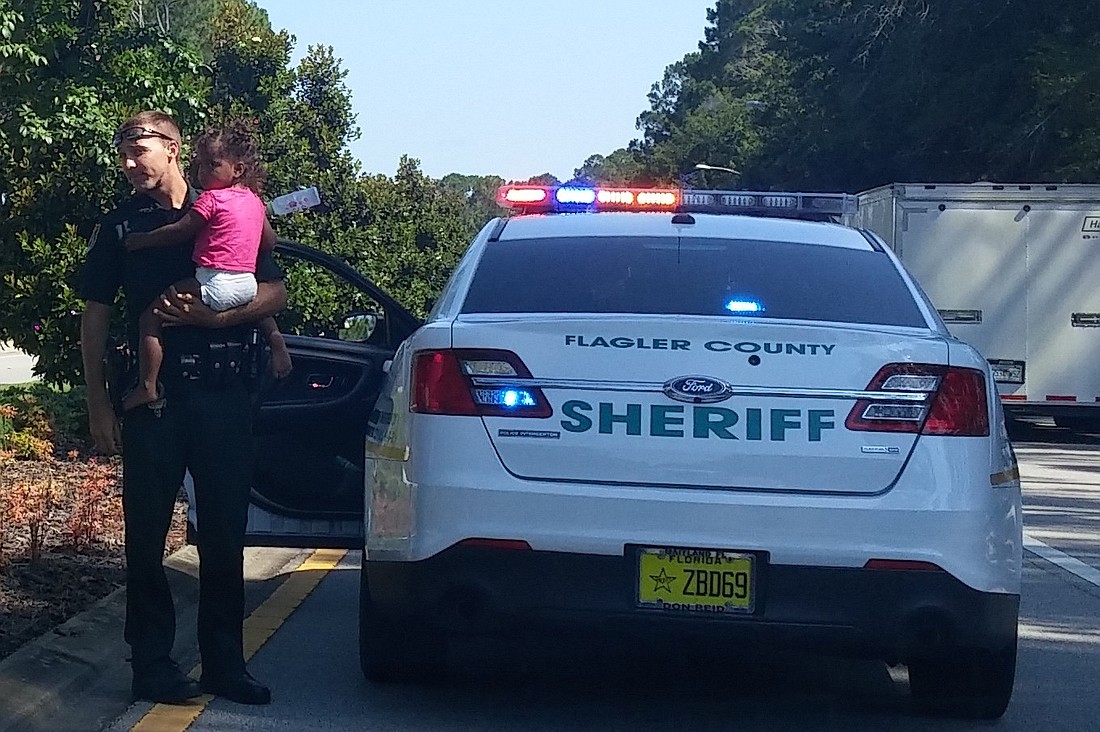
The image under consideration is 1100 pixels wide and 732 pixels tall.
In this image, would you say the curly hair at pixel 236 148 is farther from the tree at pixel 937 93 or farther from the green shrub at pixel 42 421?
the tree at pixel 937 93

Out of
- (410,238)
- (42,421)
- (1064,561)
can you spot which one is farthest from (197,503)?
(410,238)

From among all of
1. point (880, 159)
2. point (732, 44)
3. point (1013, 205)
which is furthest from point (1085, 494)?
point (732, 44)

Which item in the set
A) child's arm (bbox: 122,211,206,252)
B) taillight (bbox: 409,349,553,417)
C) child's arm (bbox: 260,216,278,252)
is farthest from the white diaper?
taillight (bbox: 409,349,553,417)

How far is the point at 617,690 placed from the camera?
6523 millimetres

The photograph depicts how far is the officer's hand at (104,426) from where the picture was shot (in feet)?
19.0

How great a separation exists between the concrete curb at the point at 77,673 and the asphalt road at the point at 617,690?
0.58 ft

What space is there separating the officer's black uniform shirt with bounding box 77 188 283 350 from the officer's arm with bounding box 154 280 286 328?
6cm

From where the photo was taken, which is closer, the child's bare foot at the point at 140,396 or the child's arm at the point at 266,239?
the child's bare foot at the point at 140,396

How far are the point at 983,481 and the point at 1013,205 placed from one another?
16.1 metres

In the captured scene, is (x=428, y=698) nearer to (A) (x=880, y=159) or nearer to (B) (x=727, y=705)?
(B) (x=727, y=705)

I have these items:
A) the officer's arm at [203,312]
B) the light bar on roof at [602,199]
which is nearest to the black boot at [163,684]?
the officer's arm at [203,312]

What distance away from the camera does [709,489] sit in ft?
17.4

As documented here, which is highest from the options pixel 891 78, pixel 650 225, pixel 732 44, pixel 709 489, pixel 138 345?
pixel 732 44

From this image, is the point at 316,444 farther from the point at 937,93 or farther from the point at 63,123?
the point at 937,93
